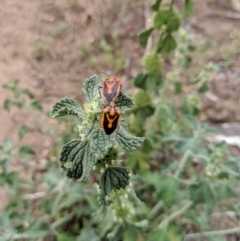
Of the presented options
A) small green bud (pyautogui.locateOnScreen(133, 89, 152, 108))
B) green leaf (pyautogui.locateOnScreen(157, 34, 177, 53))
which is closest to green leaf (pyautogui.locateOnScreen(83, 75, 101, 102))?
green leaf (pyautogui.locateOnScreen(157, 34, 177, 53))

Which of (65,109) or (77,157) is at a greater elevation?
(65,109)

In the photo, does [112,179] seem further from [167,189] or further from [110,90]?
[167,189]

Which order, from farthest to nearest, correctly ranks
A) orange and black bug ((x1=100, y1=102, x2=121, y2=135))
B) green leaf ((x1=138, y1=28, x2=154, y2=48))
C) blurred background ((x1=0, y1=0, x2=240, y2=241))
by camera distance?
blurred background ((x1=0, y1=0, x2=240, y2=241)), green leaf ((x1=138, y1=28, x2=154, y2=48)), orange and black bug ((x1=100, y1=102, x2=121, y2=135))

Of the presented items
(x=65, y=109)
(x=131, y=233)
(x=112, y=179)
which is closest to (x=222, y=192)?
(x=131, y=233)

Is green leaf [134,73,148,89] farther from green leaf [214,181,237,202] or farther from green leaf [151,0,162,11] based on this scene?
green leaf [214,181,237,202]

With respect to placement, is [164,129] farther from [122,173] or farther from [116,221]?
[122,173]
